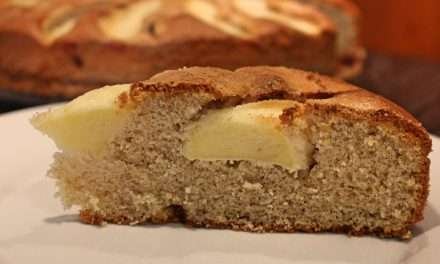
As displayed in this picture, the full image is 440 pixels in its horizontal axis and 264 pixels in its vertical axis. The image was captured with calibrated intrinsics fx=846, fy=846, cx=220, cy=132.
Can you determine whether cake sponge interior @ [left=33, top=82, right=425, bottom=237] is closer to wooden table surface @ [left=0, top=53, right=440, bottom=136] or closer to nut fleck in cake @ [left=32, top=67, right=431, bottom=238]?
nut fleck in cake @ [left=32, top=67, right=431, bottom=238]

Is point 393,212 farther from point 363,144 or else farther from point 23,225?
point 23,225

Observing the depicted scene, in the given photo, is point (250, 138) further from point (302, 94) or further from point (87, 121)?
point (87, 121)

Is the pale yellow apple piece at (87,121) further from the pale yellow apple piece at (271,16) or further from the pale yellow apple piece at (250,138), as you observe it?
the pale yellow apple piece at (271,16)

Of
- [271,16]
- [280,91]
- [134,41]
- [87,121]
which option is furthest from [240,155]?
→ [271,16]

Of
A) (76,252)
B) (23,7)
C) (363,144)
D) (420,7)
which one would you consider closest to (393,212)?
(363,144)

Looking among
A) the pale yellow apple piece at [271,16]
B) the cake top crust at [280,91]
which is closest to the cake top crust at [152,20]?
the pale yellow apple piece at [271,16]

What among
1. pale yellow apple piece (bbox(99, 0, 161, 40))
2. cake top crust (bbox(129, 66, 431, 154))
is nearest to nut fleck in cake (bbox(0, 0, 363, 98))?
pale yellow apple piece (bbox(99, 0, 161, 40))

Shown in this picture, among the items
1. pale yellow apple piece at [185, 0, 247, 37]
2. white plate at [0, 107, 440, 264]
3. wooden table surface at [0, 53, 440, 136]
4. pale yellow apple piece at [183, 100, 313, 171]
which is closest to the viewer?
white plate at [0, 107, 440, 264]
